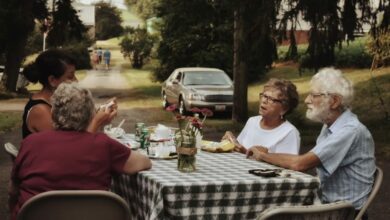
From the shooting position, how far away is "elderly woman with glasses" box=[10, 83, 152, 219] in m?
3.73

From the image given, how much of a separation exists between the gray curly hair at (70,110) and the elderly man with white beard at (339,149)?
148 centimetres

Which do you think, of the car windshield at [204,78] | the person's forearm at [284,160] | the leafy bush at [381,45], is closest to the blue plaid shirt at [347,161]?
the person's forearm at [284,160]

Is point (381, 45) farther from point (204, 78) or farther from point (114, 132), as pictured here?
point (114, 132)

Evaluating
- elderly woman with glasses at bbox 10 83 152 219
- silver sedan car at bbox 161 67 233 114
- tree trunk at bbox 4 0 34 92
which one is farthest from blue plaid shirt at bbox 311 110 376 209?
tree trunk at bbox 4 0 34 92

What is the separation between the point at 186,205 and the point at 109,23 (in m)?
104

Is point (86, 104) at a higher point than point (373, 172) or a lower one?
higher

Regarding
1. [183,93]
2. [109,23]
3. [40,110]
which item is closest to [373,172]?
[40,110]

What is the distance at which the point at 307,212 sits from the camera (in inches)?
128

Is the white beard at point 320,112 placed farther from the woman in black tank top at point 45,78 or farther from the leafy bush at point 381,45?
the leafy bush at point 381,45

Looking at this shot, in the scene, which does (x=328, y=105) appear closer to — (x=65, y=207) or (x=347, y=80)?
(x=347, y=80)

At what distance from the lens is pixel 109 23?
106 meters

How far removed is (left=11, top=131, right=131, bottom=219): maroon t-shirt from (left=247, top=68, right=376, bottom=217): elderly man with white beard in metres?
1.33

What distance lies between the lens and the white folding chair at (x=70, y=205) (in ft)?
11.4

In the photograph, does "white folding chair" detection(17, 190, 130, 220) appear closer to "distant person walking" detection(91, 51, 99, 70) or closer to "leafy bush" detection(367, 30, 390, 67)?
"leafy bush" detection(367, 30, 390, 67)
